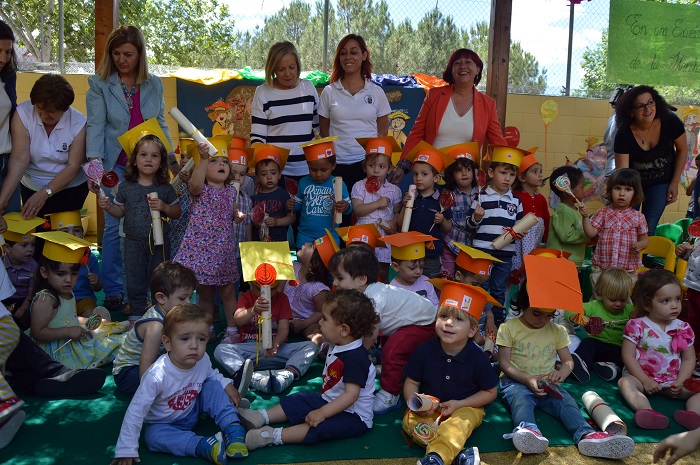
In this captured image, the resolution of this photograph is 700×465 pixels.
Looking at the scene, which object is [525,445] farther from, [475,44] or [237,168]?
[475,44]

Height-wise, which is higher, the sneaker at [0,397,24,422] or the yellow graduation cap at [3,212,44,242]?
the yellow graduation cap at [3,212,44,242]

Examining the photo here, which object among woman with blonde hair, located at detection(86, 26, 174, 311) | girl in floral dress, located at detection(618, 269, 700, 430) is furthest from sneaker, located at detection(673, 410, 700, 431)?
woman with blonde hair, located at detection(86, 26, 174, 311)

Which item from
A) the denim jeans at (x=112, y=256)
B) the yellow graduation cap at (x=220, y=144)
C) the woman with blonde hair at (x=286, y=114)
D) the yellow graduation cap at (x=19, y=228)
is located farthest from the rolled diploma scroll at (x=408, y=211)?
the yellow graduation cap at (x=19, y=228)

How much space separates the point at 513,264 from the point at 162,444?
3.22 metres

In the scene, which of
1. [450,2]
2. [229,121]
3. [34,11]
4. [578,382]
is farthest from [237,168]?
[34,11]

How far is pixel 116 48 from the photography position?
196 inches

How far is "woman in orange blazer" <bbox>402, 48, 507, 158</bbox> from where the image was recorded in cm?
548

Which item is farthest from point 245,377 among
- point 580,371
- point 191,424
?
point 580,371

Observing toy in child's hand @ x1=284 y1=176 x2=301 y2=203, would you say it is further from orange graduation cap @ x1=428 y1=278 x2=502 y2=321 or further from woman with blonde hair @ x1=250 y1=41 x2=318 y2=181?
orange graduation cap @ x1=428 y1=278 x2=502 y2=321

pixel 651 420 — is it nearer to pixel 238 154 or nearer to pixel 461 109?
pixel 461 109

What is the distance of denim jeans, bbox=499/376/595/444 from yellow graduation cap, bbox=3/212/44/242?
10.6ft

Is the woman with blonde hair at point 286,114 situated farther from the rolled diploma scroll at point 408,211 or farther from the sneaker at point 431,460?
the sneaker at point 431,460

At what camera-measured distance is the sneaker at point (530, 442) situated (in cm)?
333

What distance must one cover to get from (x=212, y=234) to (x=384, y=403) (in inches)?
70.1
